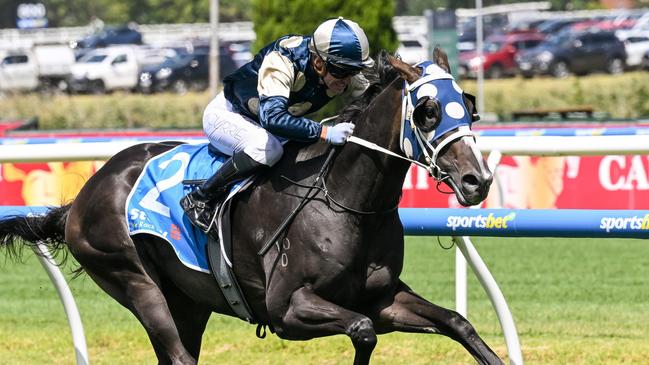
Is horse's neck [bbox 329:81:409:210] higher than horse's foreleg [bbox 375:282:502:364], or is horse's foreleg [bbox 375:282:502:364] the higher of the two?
horse's neck [bbox 329:81:409:210]

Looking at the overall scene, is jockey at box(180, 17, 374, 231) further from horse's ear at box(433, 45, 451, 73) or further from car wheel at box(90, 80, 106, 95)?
car wheel at box(90, 80, 106, 95)

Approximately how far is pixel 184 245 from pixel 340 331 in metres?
0.92

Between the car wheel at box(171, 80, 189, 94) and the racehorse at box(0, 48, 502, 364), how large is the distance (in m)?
28.6

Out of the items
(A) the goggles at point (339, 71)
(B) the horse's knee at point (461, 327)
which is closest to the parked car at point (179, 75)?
(A) the goggles at point (339, 71)

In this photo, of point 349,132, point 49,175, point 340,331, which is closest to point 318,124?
point 349,132

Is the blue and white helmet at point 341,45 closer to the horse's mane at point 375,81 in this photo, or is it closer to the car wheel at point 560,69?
the horse's mane at point 375,81

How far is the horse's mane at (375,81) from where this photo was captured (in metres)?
4.53

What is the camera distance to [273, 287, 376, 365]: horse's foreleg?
4238 millimetres

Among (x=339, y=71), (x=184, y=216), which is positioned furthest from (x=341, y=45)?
(x=184, y=216)

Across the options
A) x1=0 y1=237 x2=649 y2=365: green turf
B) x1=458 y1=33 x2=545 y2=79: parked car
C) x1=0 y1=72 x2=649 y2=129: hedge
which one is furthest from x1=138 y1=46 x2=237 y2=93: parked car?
x1=0 y1=237 x2=649 y2=365: green turf

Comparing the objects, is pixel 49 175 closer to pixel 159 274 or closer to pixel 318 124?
pixel 159 274

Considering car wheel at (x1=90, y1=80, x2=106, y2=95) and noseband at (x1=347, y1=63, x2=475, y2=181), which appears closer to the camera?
noseband at (x1=347, y1=63, x2=475, y2=181)

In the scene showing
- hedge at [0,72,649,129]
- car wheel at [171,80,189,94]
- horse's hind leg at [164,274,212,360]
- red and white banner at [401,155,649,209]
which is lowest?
car wheel at [171,80,189,94]

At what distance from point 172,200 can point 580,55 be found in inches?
1137
